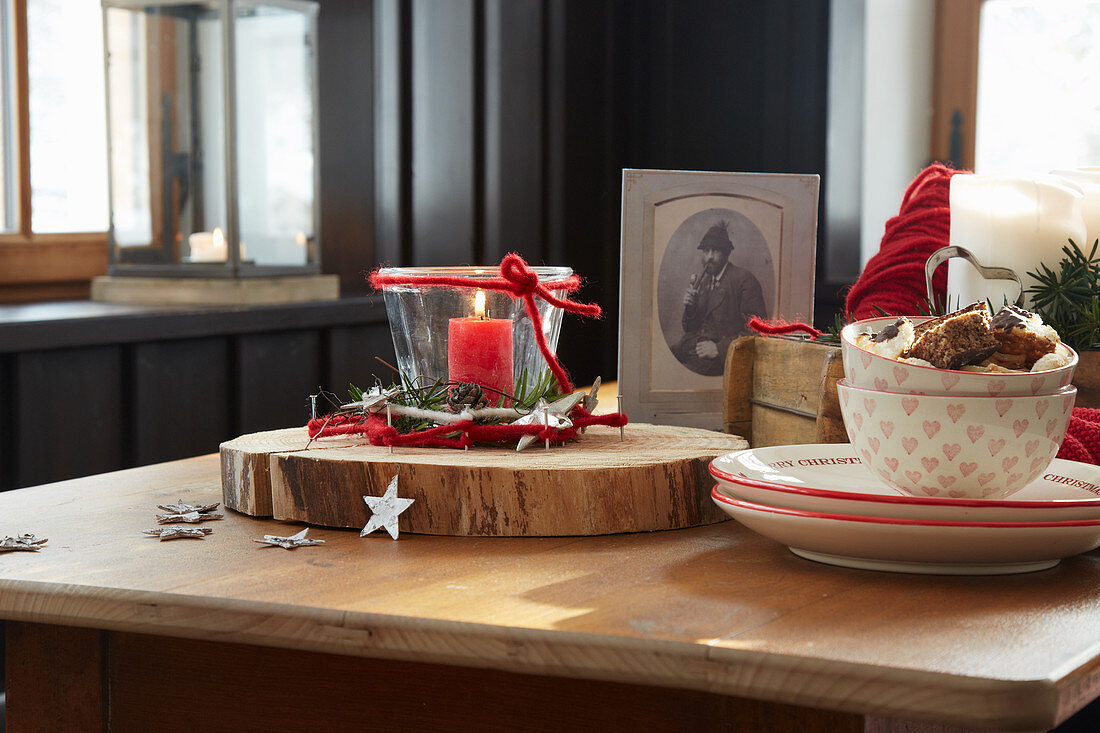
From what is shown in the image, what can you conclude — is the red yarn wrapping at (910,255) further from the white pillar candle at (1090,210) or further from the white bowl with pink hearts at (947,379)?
the white bowl with pink hearts at (947,379)

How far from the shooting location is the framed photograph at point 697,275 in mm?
1056

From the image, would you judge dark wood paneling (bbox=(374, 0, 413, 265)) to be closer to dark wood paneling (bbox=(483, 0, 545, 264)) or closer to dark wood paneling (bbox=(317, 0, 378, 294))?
dark wood paneling (bbox=(317, 0, 378, 294))

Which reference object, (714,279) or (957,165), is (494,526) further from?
(957,165)

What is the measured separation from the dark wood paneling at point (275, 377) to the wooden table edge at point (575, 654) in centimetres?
114

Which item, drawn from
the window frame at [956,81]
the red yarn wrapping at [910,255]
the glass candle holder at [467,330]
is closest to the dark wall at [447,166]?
the window frame at [956,81]

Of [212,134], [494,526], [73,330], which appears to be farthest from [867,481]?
[212,134]

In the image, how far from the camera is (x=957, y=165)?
2523 mm

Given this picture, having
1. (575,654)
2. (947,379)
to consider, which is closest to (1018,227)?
(947,379)

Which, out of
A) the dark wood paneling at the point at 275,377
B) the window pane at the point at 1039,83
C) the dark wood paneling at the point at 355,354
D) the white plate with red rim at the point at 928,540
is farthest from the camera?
the window pane at the point at 1039,83

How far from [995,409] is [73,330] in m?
1.21

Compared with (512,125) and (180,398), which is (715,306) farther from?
(512,125)

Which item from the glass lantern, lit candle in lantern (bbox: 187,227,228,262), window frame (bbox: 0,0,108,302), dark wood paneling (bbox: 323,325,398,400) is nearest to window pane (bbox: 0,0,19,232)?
window frame (bbox: 0,0,108,302)

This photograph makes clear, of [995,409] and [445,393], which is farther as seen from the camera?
[445,393]

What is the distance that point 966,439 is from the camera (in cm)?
59
